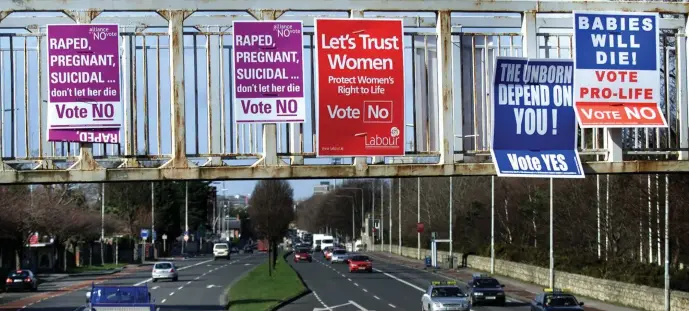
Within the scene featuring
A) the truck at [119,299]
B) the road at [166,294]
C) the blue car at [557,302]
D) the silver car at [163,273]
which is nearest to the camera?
the truck at [119,299]

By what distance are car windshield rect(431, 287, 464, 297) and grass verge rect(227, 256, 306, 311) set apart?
20.9ft

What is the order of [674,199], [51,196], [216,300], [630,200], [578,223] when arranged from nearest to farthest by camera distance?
1. [674,199]
2. [216,300]
3. [630,200]
4. [578,223]
5. [51,196]

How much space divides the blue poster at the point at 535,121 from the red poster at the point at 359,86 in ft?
6.09

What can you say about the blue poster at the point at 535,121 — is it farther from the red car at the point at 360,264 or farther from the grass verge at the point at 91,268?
the grass verge at the point at 91,268

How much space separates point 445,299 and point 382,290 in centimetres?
1760

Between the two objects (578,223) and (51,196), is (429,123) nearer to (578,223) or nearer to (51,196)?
(578,223)

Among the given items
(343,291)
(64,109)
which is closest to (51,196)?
(343,291)

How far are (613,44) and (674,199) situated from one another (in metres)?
23.3

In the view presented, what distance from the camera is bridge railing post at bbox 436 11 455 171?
745 inches

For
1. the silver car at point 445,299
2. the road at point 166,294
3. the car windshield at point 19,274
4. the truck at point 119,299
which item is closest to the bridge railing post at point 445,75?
the truck at point 119,299

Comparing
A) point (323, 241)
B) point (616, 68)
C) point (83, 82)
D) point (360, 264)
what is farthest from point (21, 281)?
point (323, 241)

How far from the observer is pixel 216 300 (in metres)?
45.3

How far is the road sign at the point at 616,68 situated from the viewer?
61.0 ft

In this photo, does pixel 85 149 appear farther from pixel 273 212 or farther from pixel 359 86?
pixel 273 212
